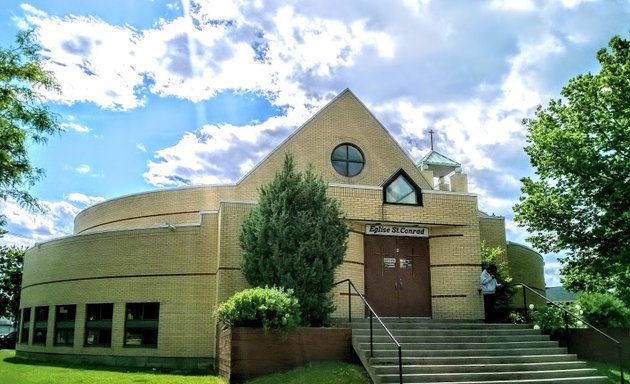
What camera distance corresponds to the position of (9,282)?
151 ft

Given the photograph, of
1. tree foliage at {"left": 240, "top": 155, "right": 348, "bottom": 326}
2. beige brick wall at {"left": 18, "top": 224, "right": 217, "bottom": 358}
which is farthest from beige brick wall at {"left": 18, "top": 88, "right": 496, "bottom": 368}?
tree foliage at {"left": 240, "top": 155, "right": 348, "bottom": 326}

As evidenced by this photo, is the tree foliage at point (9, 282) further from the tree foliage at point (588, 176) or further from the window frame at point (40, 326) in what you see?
the tree foliage at point (588, 176)

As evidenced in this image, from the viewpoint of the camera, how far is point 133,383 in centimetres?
1407

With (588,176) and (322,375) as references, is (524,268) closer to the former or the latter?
(588,176)

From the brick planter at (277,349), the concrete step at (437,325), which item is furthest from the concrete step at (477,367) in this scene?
the concrete step at (437,325)

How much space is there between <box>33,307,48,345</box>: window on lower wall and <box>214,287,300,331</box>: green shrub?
13306mm

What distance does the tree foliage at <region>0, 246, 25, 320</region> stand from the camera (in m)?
46.1

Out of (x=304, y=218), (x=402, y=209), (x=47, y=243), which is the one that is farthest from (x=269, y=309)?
(x=47, y=243)

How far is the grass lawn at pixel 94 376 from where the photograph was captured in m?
14.4

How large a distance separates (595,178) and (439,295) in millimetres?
6540

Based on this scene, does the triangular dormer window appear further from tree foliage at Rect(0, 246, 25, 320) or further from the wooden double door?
tree foliage at Rect(0, 246, 25, 320)

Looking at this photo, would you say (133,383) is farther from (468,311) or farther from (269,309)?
(468,311)

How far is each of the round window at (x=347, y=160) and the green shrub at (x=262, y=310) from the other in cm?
925

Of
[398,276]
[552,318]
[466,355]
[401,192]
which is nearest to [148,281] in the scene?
[398,276]
